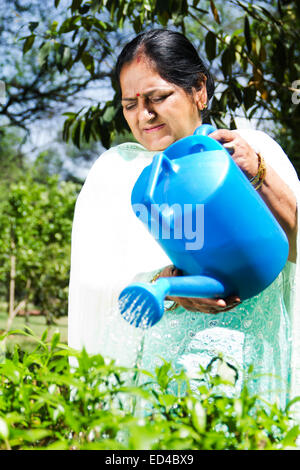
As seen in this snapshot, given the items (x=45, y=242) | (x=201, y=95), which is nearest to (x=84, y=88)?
(x=45, y=242)

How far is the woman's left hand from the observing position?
31.1 inches

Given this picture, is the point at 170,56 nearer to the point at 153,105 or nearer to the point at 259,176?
the point at 153,105

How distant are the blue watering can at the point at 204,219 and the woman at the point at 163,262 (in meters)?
0.14

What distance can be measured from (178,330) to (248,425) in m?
0.37

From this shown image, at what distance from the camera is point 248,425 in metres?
0.55

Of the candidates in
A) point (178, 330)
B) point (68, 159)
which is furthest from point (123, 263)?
point (68, 159)

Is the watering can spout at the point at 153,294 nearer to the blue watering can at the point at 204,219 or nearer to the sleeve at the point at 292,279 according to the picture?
the blue watering can at the point at 204,219

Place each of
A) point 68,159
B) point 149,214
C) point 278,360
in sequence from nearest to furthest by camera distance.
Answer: point 149,214 → point 278,360 → point 68,159

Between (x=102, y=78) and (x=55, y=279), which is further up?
(x=102, y=78)

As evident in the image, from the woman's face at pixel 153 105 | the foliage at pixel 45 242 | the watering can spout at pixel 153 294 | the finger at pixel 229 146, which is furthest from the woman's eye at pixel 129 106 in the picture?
the foliage at pixel 45 242

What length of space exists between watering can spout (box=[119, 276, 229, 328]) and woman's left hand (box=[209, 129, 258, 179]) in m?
0.22

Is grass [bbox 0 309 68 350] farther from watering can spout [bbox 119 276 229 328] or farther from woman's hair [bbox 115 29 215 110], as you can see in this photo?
watering can spout [bbox 119 276 229 328]

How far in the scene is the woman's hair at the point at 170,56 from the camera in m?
0.92
